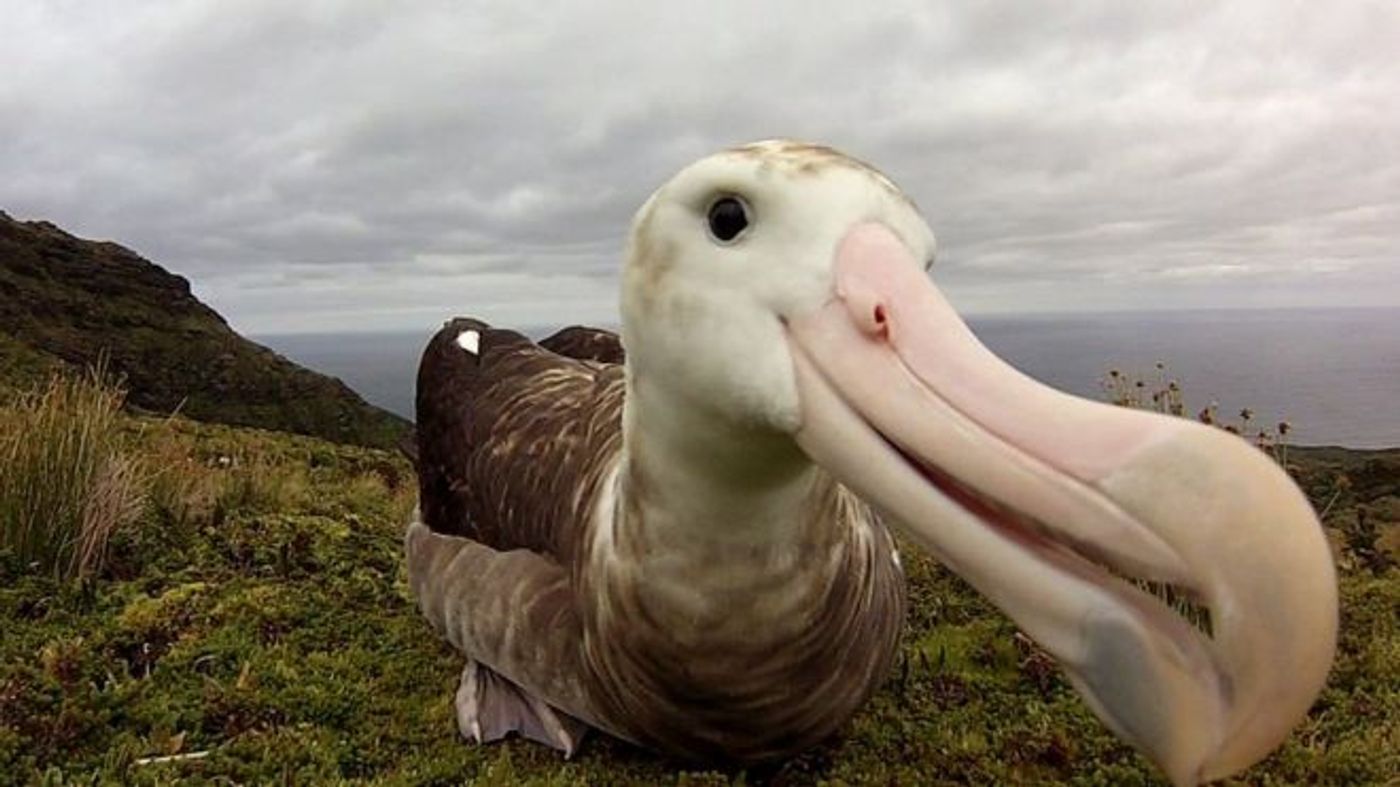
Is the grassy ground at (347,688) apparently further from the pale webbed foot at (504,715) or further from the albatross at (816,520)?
the albatross at (816,520)

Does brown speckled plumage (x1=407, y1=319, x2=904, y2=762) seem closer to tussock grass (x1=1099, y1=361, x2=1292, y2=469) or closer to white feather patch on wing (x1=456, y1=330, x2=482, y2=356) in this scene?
white feather patch on wing (x1=456, y1=330, x2=482, y2=356)

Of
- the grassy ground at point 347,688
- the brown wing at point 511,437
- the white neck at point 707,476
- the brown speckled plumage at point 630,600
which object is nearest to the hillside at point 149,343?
the grassy ground at point 347,688

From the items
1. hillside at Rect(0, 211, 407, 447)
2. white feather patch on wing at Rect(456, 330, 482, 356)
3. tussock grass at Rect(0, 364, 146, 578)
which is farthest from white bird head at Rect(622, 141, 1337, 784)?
hillside at Rect(0, 211, 407, 447)

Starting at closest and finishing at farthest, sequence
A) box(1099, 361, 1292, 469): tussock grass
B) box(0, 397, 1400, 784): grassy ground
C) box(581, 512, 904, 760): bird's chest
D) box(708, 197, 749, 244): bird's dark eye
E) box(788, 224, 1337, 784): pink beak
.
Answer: box(788, 224, 1337, 784): pink beak
box(708, 197, 749, 244): bird's dark eye
box(581, 512, 904, 760): bird's chest
box(0, 397, 1400, 784): grassy ground
box(1099, 361, 1292, 469): tussock grass

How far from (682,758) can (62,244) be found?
122ft

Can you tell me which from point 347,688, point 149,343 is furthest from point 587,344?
point 149,343

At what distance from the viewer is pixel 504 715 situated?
3.83 metres

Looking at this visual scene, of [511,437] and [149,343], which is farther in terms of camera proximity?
[149,343]

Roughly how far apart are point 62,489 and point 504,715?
8.51ft

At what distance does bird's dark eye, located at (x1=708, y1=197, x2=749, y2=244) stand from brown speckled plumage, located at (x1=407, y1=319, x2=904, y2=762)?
0.67m

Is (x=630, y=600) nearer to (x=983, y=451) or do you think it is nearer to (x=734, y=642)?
(x=734, y=642)

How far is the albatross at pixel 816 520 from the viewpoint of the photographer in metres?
1.62

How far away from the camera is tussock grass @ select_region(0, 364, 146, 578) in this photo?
521 centimetres

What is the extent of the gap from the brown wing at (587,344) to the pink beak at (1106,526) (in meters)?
3.15
